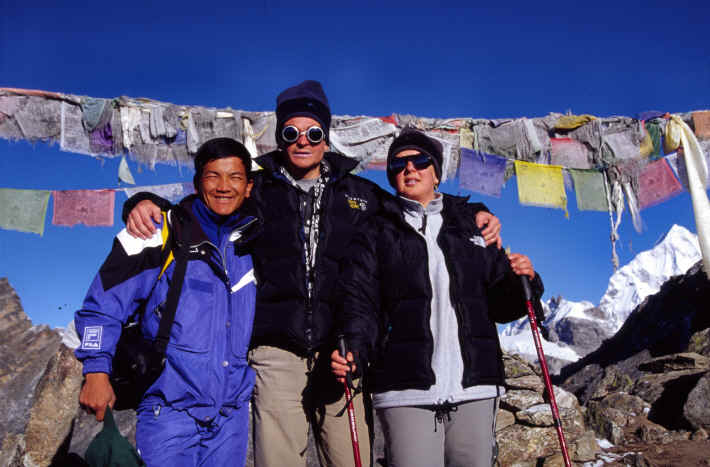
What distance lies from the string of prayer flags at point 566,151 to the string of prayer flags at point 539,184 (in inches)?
5.2

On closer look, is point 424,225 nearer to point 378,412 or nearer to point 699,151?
point 378,412

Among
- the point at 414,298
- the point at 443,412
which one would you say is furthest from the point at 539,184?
the point at 443,412

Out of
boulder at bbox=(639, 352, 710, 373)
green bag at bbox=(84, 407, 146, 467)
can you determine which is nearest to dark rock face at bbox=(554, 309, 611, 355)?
boulder at bbox=(639, 352, 710, 373)

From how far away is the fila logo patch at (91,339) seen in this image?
2299mm

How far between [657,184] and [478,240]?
7.13 meters

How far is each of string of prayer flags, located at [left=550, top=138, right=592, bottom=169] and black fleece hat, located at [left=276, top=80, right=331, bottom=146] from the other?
596 centimetres

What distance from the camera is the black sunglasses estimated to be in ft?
9.72

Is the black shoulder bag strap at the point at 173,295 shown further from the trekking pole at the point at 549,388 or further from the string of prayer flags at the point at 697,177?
the string of prayer flags at the point at 697,177

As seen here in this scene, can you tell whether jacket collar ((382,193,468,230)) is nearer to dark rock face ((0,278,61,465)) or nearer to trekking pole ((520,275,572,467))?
trekking pole ((520,275,572,467))

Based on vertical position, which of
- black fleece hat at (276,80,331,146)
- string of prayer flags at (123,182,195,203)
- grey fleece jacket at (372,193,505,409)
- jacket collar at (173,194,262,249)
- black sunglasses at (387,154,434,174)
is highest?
string of prayer flags at (123,182,195,203)

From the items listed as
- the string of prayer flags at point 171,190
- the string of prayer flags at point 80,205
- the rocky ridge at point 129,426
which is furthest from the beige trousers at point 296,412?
the string of prayer flags at point 80,205

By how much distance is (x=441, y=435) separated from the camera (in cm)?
253

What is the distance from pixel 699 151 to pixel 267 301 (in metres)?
8.41

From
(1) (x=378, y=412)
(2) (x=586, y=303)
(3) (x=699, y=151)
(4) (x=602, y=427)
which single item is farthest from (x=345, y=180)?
(2) (x=586, y=303)
